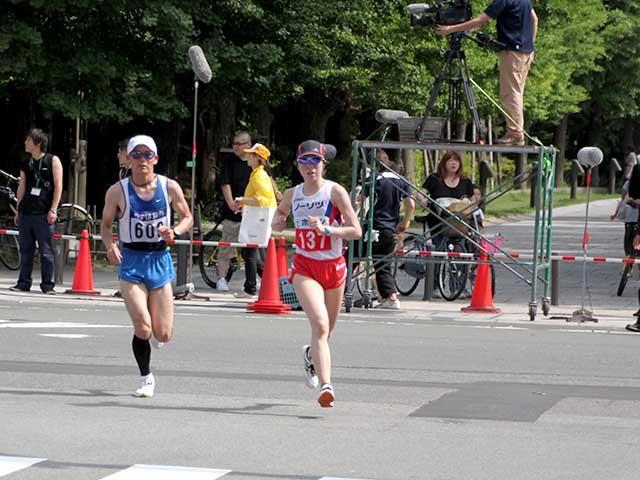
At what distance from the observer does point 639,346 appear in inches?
583

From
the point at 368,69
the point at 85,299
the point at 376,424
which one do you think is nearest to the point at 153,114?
the point at 85,299

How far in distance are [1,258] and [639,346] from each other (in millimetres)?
11239

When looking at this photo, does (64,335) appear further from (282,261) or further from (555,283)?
(555,283)

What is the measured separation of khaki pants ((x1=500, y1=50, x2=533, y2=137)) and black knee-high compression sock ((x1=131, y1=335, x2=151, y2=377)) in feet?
24.9

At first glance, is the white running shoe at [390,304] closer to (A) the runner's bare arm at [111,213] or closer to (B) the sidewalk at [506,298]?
(B) the sidewalk at [506,298]

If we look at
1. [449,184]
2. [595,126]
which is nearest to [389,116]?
[449,184]

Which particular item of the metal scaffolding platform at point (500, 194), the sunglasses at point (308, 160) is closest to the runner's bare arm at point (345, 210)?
the sunglasses at point (308, 160)

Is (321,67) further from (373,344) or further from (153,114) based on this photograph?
(373,344)

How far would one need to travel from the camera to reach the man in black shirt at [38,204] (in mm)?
18891

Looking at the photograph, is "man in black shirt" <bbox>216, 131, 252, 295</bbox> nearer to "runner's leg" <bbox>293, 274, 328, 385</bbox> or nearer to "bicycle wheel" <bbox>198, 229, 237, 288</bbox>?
"bicycle wheel" <bbox>198, 229, 237, 288</bbox>

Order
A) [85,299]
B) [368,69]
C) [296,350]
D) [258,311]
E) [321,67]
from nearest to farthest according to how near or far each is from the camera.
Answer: [296,350] < [258,311] < [85,299] < [321,67] < [368,69]

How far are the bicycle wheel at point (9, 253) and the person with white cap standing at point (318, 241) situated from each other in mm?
12620

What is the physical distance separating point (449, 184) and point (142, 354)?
8.96m

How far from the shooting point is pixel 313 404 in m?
10.4
